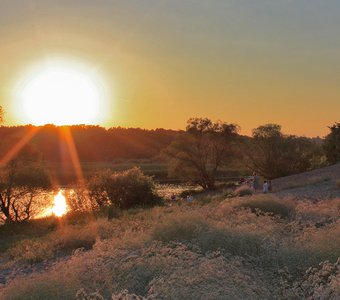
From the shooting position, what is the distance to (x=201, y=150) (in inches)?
2260

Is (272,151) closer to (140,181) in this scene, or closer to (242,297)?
(140,181)

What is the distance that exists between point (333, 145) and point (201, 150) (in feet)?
51.0

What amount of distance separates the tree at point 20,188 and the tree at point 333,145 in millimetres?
36504

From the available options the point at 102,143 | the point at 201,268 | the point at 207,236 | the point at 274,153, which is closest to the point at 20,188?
the point at 207,236

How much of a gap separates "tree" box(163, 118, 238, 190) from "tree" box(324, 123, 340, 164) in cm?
1114

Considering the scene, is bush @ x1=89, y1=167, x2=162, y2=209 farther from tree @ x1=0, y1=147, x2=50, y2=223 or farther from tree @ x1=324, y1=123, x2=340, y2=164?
tree @ x1=324, y1=123, x2=340, y2=164

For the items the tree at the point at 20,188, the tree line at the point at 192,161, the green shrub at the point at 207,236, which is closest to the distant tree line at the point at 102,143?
the tree line at the point at 192,161

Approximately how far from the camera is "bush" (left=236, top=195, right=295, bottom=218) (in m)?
16.6

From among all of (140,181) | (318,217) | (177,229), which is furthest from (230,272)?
(140,181)

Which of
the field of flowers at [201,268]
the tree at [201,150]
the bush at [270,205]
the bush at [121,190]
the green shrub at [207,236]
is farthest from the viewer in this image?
the tree at [201,150]

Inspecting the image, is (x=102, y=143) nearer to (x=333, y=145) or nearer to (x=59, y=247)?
(x=333, y=145)

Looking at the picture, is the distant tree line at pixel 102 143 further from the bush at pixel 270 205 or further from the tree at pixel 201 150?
the bush at pixel 270 205

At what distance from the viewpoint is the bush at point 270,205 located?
16.6 metres

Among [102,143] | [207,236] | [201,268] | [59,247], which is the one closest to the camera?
[201,268]
